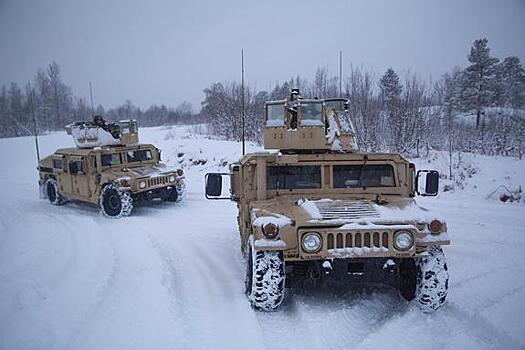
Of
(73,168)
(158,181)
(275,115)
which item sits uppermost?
(275,115)

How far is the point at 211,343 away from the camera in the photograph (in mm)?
3713

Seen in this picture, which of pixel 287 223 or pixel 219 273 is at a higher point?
pixel 287 223

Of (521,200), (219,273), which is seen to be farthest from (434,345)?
(521,200)

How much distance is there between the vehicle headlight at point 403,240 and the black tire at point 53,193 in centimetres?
1033

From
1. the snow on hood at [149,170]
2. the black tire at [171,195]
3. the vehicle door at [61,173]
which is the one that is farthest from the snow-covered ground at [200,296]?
the vehicle door at [61,173]

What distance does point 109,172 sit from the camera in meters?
9.90

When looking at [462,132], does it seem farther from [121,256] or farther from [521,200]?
[121,256]

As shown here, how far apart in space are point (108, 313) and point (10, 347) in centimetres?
94

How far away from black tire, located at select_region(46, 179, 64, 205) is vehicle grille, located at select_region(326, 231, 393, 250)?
990cm

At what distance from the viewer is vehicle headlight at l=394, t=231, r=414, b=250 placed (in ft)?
13.0

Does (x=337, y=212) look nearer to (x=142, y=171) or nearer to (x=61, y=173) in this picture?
(x=142, y=171)

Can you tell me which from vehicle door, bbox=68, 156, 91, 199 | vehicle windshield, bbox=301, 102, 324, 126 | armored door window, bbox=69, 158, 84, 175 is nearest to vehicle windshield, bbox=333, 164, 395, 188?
vehicle windshield, bbox=301, 102, 324, 126

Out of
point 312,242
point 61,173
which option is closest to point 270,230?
point 312,242

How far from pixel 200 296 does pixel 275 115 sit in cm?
271
